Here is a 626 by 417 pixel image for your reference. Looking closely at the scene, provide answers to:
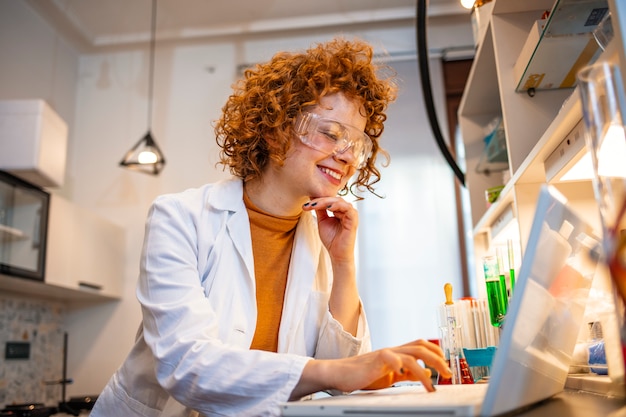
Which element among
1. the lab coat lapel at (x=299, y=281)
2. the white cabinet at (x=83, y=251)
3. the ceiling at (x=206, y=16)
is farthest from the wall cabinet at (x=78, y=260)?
the lab coat lapel at (x=299, y=281)

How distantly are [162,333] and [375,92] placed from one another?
0.84 meters

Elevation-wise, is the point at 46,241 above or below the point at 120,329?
above

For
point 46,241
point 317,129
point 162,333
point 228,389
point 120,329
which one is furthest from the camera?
point 120,329

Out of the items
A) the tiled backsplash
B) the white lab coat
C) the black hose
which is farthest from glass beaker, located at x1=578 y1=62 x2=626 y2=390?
the tiled backsplash

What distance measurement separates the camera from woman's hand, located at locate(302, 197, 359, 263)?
1302 mm

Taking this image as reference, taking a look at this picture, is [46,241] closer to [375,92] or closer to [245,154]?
[245,154]

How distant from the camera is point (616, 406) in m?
0.76

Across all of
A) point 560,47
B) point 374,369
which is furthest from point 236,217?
point 560,47

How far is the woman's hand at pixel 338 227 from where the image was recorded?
1.30 meters

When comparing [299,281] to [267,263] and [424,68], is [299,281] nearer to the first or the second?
[267,263]

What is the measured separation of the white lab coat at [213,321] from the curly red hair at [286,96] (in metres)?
0.15

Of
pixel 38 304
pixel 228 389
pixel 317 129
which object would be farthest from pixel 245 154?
pixel 38 304

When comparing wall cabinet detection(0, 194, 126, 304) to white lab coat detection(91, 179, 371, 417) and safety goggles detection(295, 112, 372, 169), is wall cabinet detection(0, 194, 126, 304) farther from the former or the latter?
safety goggles detection(295, 112, 372, 169)

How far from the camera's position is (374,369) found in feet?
2.61
